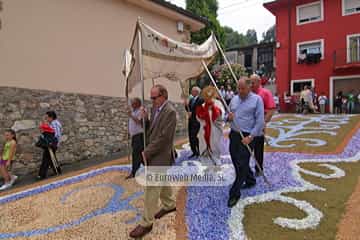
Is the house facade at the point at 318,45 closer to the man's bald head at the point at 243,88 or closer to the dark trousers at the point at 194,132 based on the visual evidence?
the dark trousers at the point at 194,132

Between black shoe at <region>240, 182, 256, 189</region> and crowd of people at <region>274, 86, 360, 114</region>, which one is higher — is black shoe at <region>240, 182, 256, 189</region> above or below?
below

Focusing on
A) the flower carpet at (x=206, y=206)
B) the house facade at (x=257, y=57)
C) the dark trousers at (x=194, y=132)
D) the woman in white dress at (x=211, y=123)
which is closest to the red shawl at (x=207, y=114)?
the woman in white dress at (x=211, y=123)

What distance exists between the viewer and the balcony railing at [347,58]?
603 inches

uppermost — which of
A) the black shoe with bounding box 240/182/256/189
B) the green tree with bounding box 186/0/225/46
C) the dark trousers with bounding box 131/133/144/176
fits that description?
the green tree with bounding box 186/0/225/46

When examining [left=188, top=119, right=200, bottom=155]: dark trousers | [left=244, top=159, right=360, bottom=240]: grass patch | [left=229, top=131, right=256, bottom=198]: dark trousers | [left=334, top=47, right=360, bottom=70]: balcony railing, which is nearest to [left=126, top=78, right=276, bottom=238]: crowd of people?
[left=229, top=131, right=256, bottom=198]: dark trousers

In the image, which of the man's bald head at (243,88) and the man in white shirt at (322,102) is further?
the man in white shirt at (322,102)

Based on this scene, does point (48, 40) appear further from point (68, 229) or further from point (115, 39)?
point (68, 229)

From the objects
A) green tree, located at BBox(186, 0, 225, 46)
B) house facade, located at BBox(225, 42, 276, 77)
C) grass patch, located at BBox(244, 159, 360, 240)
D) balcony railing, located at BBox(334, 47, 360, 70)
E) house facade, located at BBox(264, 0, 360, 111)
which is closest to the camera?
grass patch, located at BBox(244, 159, 360, 240)

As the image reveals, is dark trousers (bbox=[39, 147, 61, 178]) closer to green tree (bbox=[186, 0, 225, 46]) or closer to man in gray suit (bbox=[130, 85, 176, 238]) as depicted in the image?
man in gray suit (bbox=[130, 85, 176, 238])

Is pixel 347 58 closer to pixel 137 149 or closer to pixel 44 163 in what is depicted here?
pixel 137 149

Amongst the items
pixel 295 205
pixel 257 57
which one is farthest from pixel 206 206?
pixel 257 57

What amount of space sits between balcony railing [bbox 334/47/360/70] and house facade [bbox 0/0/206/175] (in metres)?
12.6

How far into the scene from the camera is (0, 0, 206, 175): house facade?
579 cm

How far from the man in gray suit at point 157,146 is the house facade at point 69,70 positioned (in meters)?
4.56
